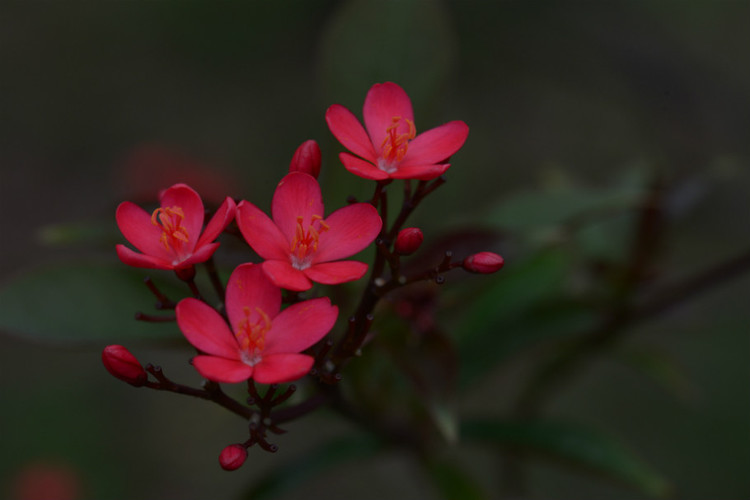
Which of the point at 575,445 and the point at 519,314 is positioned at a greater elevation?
the point at 519,314

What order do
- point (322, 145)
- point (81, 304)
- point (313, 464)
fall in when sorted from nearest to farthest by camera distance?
point (81, 304) → point (313, 464) → point (322, 145)

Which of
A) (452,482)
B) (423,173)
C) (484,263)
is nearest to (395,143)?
(423,173)

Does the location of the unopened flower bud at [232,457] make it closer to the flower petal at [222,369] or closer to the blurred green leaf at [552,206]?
the flower petal at [222,369]

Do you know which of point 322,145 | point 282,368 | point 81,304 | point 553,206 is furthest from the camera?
point 322,145

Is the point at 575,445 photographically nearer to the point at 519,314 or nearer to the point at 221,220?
the point at 519,314

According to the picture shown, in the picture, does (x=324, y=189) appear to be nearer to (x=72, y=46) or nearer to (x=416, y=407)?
(x=416, y=407)
